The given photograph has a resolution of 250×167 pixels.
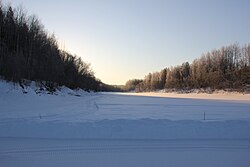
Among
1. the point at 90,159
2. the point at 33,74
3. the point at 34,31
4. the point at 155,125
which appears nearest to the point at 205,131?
the point at 155,125

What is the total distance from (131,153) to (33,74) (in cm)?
3661

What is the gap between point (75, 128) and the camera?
11.6 m

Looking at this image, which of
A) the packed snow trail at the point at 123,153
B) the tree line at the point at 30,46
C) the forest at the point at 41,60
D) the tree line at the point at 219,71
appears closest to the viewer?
the packed snow trail at the point at 123,153

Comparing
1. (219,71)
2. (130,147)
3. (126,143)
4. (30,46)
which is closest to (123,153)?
(130,147)

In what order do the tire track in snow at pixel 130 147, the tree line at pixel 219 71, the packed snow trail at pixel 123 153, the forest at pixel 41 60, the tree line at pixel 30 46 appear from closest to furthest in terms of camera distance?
the packed snow trail at pixel 123 153 → the tire track in snow at pixel 130 147 → the forest at pixel 41 60 → the tree line at pixel 30 46 → the tree line at pixel 219 71

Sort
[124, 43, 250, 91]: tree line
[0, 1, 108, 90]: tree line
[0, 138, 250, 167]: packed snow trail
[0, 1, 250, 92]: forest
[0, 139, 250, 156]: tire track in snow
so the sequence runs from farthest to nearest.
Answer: [124, 43, 250, 91]: tree line, [0, 1, 108, 90]: tree line, [0, 1, 250, 92]: forest, [0, 139, 250, 156]: tire track in snow, [0, 138, 250, 167]: packed snow trail

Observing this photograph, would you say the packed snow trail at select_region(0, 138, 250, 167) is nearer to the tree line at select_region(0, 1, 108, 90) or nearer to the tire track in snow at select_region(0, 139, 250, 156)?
the tire track in snow at select_region(0, 139, 250, 156)

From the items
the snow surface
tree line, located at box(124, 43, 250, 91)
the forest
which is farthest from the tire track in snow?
tree line, located at box(124, 43, 250, 91)

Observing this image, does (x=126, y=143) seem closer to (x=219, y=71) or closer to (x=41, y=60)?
(x=41, y=60)

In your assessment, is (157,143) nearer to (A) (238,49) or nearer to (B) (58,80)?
(B) (58,80)

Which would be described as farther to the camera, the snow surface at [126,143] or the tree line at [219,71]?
the tree line at [219,71]

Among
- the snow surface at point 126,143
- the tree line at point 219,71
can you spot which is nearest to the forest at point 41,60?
the tree line at point 219,71

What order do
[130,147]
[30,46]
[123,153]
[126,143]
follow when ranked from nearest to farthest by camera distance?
[123,153]
[130,147]
[126,143]
[30,46]

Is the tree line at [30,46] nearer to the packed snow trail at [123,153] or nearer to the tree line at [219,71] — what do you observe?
the packed snow trail at [123,153]
